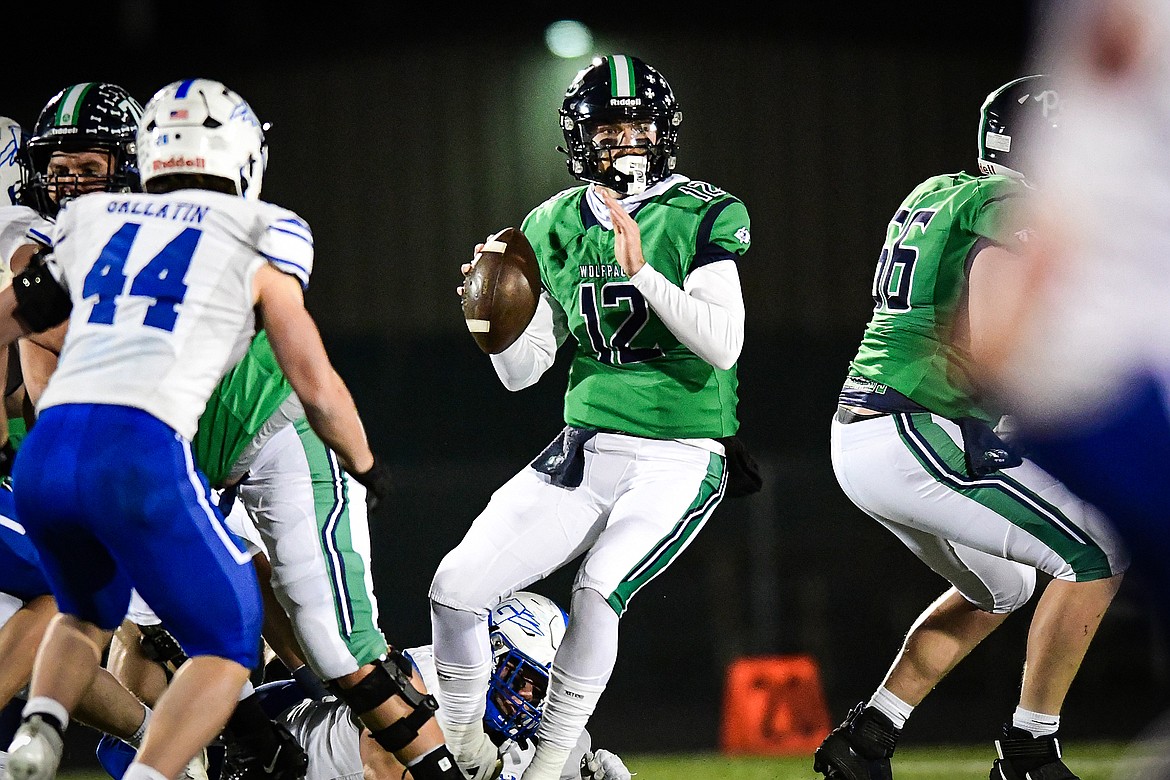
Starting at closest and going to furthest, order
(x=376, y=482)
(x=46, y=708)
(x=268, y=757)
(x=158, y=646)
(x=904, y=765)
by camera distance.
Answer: (x=46, y=708), (x=376, y=482), (x=268, y=757), (x=158, y=646), (x=904, y=765)

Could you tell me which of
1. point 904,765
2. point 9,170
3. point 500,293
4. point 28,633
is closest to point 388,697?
point 28,633

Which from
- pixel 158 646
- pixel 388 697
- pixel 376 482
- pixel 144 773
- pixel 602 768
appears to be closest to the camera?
pixel 144 773

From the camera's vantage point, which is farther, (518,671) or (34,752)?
(518,671)

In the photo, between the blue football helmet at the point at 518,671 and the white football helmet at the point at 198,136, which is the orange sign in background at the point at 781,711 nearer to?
the blue football helmet at the point at 518,671

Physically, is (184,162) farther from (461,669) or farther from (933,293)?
(933,293)

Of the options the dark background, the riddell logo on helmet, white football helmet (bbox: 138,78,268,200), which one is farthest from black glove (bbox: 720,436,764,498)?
the dark background

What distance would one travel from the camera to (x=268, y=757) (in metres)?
3.45

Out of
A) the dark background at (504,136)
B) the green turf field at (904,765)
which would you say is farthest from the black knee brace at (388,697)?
the dark background at (504,136)

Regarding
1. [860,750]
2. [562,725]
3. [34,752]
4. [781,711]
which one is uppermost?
[34,752]

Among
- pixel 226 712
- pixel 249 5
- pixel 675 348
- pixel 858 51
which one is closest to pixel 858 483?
pixel 675 348

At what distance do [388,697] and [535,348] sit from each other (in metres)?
1.04

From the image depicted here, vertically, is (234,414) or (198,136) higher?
(198,136)

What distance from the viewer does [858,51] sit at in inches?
412

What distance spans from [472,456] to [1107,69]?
26.1 ft
